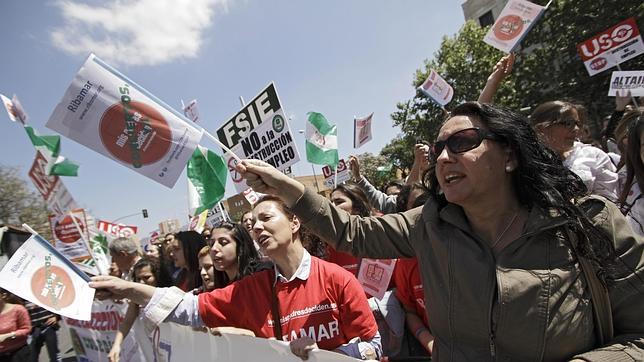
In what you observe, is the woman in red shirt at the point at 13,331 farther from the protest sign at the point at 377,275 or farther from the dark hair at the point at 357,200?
the protest sign at the point at 377,275

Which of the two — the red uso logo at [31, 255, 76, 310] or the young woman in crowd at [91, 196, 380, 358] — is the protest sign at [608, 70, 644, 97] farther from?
the red uso logo at [31, 255, 76, 310]

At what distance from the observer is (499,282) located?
1337 mm

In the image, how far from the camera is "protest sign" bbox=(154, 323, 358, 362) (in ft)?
6.50

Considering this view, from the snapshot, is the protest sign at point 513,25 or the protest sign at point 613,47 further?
the protest sign at point 613,47

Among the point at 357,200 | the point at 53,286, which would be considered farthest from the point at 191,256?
the point at 357,200

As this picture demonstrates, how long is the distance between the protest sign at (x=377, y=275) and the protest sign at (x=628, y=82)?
239 inches

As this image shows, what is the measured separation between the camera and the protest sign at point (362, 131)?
356 inches

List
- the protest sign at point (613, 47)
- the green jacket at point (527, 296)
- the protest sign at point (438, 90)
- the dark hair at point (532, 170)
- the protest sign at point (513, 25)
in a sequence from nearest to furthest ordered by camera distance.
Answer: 1. the green jacket at point (527, 296)
2. the dark hair at point (532, 170)
3. the protest sign at point (513, 25)
4. the protest sign at point (613, 47)
5. the protest sign at point (438, 90)

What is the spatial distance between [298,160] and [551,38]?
21534 millimetres

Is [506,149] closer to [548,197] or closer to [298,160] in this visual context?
[548,197]

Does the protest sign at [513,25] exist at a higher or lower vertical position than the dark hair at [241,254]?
higher

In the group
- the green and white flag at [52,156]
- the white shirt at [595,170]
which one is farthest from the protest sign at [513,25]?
the green and white flag at [52,156]

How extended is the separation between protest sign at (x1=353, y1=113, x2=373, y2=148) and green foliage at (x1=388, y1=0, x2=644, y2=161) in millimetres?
7370

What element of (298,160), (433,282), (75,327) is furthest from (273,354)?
(75,327)
